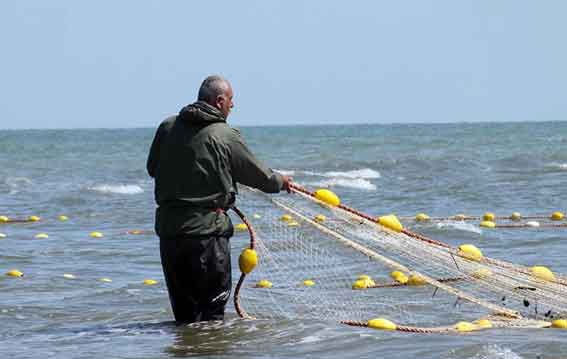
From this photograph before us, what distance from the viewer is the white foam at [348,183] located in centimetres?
2455

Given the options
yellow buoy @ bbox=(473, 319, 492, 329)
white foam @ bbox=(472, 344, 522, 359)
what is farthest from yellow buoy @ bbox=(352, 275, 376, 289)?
white foam @ bbox=(472, 344, 522, 359)

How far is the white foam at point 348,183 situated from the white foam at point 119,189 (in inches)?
171

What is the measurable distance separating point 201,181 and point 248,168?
0.27 m

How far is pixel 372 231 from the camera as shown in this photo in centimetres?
711

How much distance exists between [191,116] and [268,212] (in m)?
1.61

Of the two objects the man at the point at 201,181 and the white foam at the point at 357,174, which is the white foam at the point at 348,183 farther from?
the man at the point at 201,181

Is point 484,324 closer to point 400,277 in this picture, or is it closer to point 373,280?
point 400,277

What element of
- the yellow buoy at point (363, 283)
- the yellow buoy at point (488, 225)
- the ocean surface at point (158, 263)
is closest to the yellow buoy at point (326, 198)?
the ocean surface at point (158, 263)

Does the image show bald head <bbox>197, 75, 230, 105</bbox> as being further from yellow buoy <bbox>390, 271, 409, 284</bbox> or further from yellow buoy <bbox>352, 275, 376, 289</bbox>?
yellow buoy <bbox>390, 271, 409, 284</bbox>

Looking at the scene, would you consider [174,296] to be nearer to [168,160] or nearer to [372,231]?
[168,160]

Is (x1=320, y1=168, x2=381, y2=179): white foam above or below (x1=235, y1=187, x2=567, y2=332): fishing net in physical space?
below

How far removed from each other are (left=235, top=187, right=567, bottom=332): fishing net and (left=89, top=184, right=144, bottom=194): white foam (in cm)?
1424

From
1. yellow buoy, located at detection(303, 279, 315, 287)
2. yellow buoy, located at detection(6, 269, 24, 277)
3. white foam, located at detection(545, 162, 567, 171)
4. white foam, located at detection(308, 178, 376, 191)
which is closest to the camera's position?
yellow buoy, located at detection(303, 279, 315, 287)

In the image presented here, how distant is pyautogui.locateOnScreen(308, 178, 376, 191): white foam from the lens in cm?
2455
